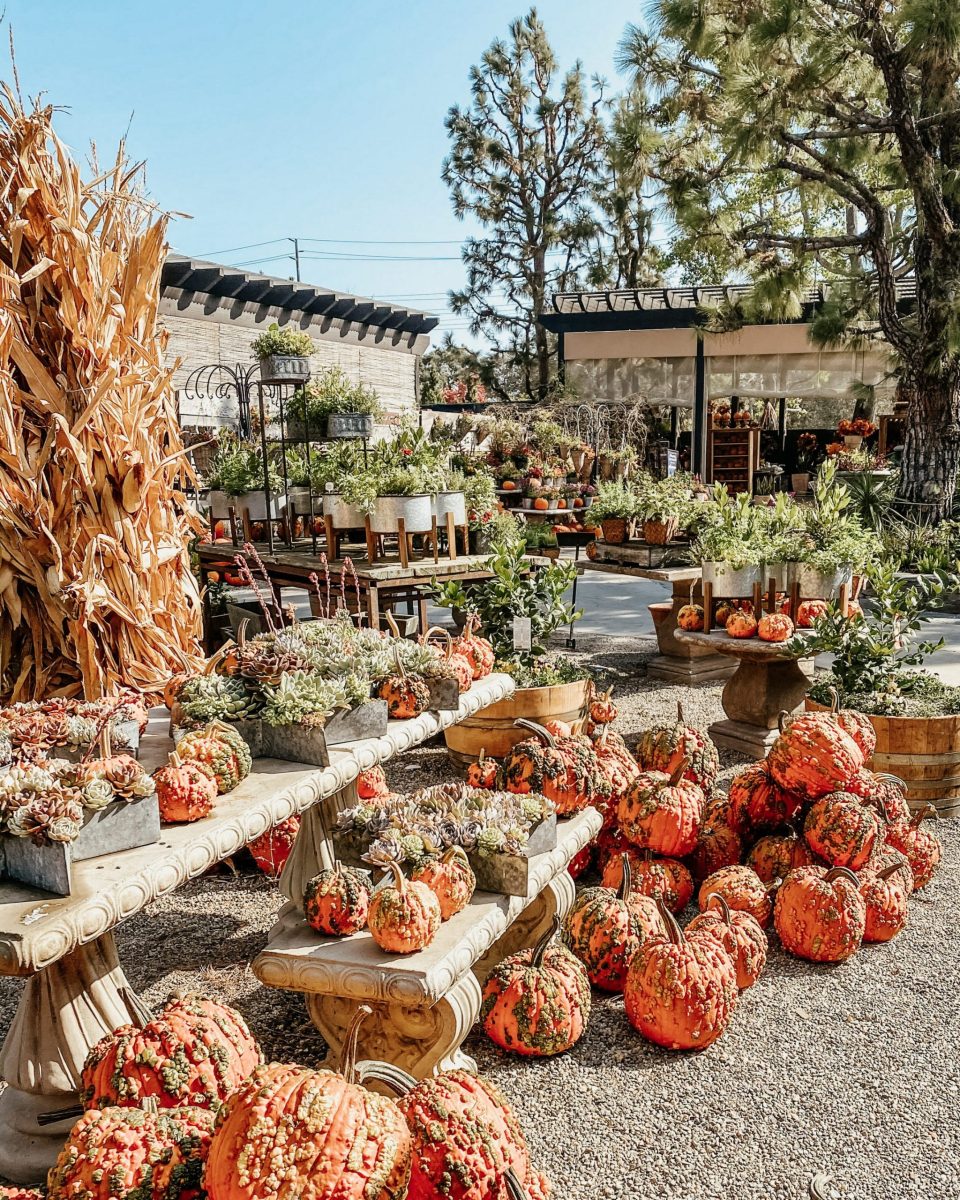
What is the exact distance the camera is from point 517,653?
482 cm

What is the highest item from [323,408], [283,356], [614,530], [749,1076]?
[283,356]

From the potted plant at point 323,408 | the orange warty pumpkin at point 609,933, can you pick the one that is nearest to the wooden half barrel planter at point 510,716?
the orange warty pumpkin at point 609,933

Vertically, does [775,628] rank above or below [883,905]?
above

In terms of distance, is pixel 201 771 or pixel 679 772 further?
pixel 679 772

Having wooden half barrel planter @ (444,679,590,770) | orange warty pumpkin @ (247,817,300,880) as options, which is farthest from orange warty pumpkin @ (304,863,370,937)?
wooden half barrel planter @ (444,679,590,770)

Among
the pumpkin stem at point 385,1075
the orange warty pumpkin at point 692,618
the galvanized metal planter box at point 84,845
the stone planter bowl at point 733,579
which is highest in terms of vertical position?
the stone planter bowl at point 733,579

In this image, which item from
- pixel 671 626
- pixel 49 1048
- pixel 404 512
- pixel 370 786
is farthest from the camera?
pixel 671 626

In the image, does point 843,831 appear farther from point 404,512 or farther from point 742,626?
point 404,512

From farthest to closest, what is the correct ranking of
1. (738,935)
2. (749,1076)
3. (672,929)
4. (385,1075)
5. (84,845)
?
(738,935) → (672,929) → (749,1076) → (84,845) → (385,1075)

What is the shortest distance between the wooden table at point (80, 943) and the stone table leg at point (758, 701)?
9.31 feet

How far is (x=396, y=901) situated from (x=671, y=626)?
4995mm

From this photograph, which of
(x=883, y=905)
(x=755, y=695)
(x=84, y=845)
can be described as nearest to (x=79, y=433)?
(x=84, y=845)

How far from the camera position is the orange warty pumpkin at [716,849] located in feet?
11.0

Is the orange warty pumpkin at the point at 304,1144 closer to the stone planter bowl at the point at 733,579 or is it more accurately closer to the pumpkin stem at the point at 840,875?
the pumpkin stem at the point at 840,875
